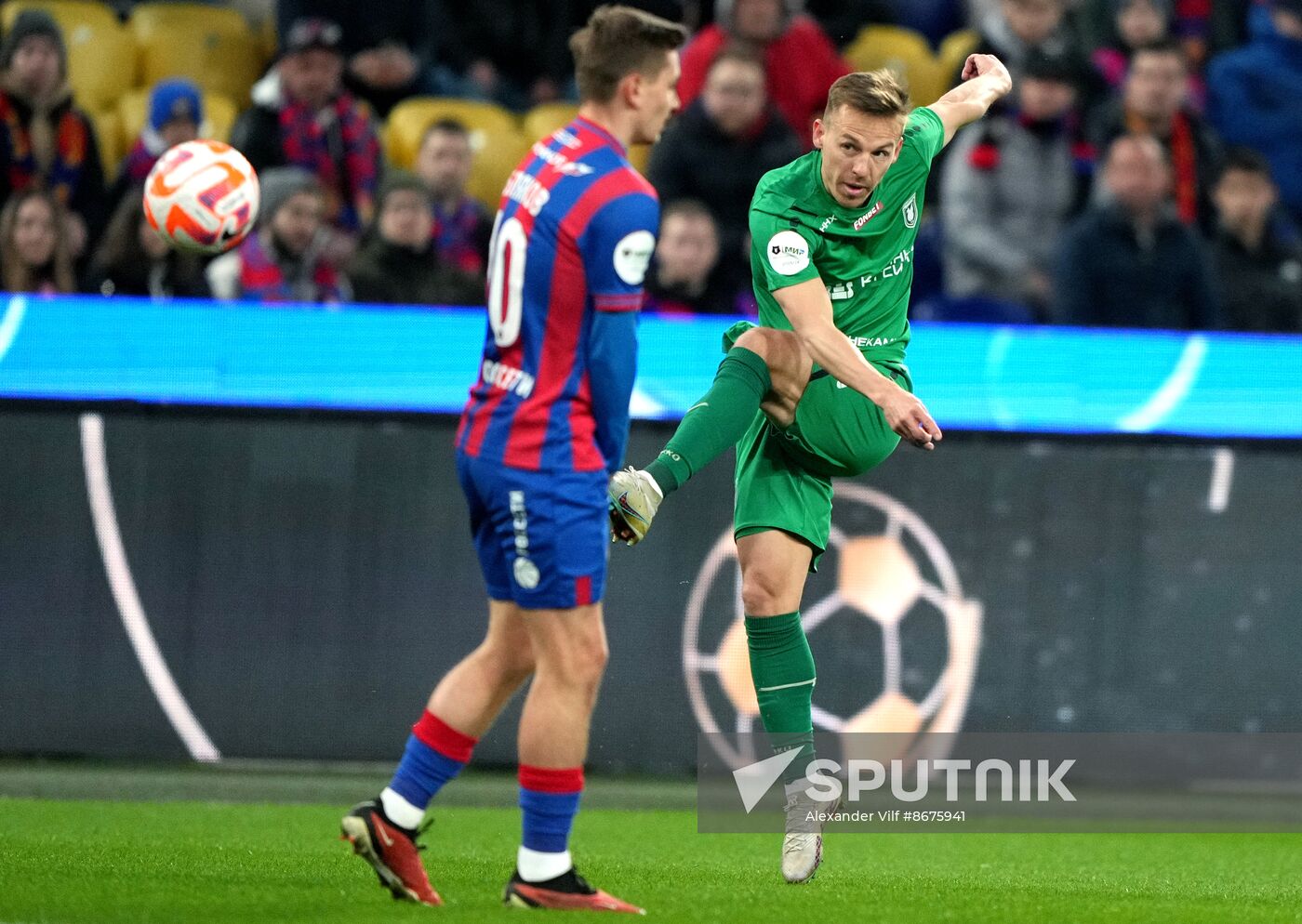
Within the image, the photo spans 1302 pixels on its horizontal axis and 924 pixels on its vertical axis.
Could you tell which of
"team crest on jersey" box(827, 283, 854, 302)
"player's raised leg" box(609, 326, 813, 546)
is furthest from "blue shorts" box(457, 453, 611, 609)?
"team crest on jersey" box(827, 283, 854, 302)

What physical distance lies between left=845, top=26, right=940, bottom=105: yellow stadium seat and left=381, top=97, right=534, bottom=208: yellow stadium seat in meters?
2.17

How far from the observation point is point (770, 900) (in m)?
4.73

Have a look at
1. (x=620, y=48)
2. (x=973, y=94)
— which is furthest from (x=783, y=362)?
(x=620, y=48)

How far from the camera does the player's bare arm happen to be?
15.8 feet

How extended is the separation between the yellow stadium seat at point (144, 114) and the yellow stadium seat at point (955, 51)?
4207 mm

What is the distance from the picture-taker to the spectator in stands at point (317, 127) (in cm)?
973

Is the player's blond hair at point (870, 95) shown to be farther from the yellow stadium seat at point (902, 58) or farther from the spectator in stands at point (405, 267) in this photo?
the yellow stadium seat at point (902, 58)

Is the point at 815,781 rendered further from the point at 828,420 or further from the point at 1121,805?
the point at 1121,805

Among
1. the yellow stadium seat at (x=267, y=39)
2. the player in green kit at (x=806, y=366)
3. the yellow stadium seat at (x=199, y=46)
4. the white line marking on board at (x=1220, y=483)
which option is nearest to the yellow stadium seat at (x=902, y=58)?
the yellow stadium seat at (x=267, y=39)

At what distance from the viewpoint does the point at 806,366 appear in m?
5.32

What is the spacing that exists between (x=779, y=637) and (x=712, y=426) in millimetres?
658

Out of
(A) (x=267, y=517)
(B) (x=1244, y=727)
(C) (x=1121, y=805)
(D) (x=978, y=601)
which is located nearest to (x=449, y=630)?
(A) (x=267, y=517)

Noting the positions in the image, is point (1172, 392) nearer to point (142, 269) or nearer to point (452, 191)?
point (452, 191)

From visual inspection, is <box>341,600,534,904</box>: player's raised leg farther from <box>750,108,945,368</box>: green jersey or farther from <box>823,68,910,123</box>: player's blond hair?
<box>823,68,910,123</box>: player's blond hair
